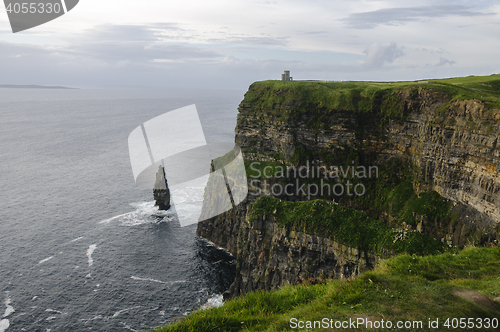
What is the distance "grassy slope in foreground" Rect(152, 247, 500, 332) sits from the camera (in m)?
15.8

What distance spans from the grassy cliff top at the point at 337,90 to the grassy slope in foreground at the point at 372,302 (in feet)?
146

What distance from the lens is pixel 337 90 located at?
71.2 meters

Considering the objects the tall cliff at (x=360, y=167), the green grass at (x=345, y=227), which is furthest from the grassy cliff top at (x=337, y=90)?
the green grass at (x=345, y=227)

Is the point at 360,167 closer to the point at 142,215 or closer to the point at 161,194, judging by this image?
the point at 161,194

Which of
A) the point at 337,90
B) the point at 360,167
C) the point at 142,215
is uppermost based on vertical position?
the point at 337,90

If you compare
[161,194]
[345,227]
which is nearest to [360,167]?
[345,227]

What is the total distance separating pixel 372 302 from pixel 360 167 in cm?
5192

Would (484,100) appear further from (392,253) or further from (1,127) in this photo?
(1,127)

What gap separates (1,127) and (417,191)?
22410cm

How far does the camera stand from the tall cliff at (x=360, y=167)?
45.7 m

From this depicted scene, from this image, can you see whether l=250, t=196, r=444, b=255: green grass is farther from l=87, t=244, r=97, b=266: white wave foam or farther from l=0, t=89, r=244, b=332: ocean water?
l=87, t=244, r=97, b=266: white wave foam

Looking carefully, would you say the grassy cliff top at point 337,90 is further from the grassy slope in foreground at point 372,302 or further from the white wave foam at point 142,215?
the grassy slope in foreground at point 372,302

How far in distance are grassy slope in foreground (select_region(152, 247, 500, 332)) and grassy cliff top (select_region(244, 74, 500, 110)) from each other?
146 feet

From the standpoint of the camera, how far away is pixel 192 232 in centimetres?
8288
